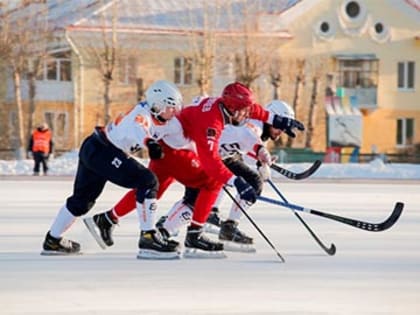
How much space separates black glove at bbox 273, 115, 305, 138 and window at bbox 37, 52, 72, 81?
2746 cm

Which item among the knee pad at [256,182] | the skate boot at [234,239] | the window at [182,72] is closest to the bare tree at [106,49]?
the window at [182,72]

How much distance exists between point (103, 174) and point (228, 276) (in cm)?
121

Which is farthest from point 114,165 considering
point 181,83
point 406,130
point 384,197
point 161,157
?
point 406,130

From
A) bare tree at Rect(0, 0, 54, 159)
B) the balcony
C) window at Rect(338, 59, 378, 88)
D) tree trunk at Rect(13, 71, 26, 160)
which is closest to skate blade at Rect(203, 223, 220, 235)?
bare tree at Rect(0, 0, 54, 159)

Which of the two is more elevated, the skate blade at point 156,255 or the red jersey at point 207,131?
the red jersey at point 207,131

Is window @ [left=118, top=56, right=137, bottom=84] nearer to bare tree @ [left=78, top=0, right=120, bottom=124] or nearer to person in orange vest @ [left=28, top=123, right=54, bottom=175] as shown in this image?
bare tree @ [left=78, top=0, right=120, bottom=124]

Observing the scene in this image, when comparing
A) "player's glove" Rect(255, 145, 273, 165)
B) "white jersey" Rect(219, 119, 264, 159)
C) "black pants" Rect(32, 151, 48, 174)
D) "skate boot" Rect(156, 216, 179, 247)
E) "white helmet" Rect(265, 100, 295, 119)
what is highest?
"white helmet" Rect(265, 100, 295, 119)

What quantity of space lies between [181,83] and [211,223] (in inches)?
1091

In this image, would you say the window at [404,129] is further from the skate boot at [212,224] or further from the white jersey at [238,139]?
the white jersey at [238,139]

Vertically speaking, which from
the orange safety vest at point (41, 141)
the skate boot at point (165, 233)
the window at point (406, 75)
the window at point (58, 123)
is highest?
the skate boot at point (165, 233)

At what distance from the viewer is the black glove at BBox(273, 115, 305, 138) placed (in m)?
7.79

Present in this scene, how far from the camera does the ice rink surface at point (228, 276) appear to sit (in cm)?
526

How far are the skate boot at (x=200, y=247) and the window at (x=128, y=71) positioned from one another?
1077 inches

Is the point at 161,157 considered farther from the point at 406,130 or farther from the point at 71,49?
the point at 406,130
